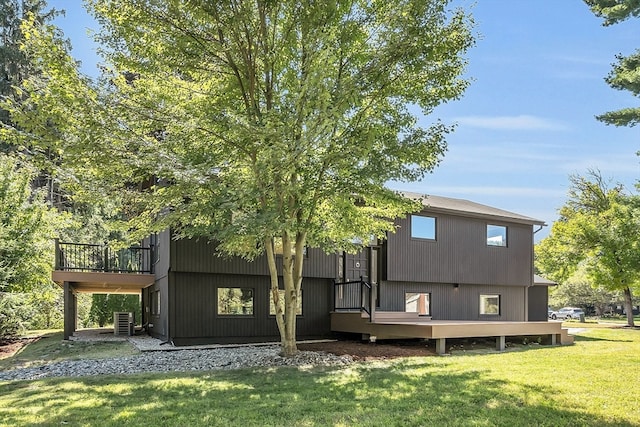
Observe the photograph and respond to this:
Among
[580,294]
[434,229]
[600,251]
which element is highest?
[434,229]

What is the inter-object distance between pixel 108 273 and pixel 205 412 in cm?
1031

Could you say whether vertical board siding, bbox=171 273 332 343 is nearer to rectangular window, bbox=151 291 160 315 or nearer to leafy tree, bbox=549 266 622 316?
rectangular window, bbox=151 291 160 315

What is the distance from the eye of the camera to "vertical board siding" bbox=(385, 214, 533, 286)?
16.2m

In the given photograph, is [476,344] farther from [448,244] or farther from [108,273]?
[108,273]

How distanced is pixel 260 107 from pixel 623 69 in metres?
6.69

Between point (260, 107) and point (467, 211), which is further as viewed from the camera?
point (467, 211)

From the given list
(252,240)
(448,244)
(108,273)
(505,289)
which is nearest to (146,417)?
(252,240)

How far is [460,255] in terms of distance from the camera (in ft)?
57.8

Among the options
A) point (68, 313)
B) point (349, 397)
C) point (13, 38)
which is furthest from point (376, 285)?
point (13, 38)

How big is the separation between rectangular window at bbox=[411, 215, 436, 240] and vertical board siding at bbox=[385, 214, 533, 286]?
0.55ft

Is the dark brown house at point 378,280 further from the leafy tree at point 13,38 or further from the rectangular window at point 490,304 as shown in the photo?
the leafy tree at point 13,38

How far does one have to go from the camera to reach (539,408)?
6059 millimetres

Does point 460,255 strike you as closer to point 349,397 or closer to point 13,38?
point 349,397

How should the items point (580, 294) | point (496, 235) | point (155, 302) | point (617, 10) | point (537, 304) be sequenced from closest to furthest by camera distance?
1. point (617, 10)
2. point (155, 302)
3. point (496, 235)
4. point (537, 304)
5. point (580, 294)
